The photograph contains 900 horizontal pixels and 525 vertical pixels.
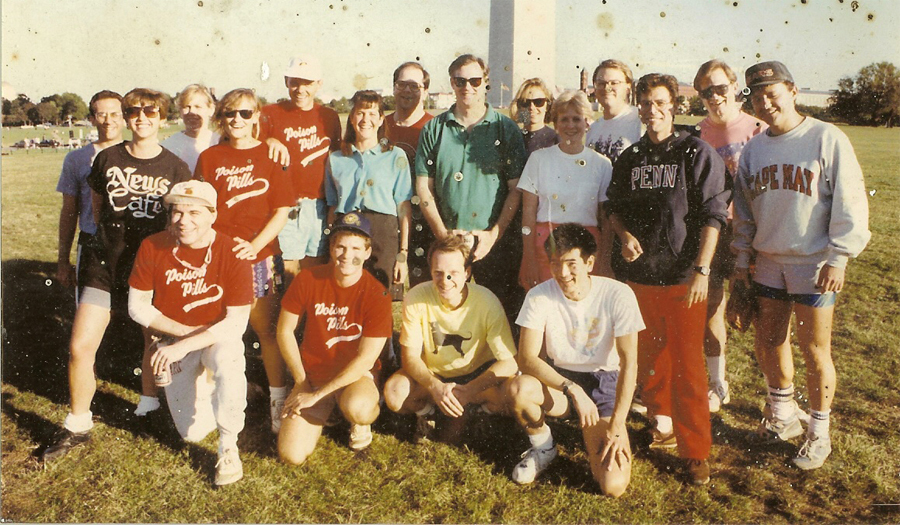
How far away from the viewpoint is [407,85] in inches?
143

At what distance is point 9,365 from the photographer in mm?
3984

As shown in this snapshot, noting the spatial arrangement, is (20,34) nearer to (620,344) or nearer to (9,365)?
(9,365)

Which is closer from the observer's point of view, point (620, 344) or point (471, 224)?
point (620, 344)

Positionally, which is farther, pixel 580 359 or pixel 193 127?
pixel 193 127

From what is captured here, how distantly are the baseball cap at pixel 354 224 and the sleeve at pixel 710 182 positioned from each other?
1692 millimetres

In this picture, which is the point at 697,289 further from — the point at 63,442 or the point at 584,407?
the point at 63,442

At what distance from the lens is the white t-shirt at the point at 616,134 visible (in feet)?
11.6

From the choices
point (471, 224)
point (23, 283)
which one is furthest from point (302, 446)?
point (23, 283)

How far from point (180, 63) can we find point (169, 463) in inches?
85.8

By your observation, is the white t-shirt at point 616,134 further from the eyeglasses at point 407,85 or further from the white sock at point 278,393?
the white sock at point 278,393

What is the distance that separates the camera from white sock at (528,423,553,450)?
10.6 feet

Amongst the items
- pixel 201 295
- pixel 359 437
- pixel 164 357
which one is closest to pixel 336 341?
pixel 359 437

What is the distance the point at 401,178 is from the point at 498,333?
3.48 feet

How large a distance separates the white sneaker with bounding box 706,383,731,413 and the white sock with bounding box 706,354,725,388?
0.08ft
